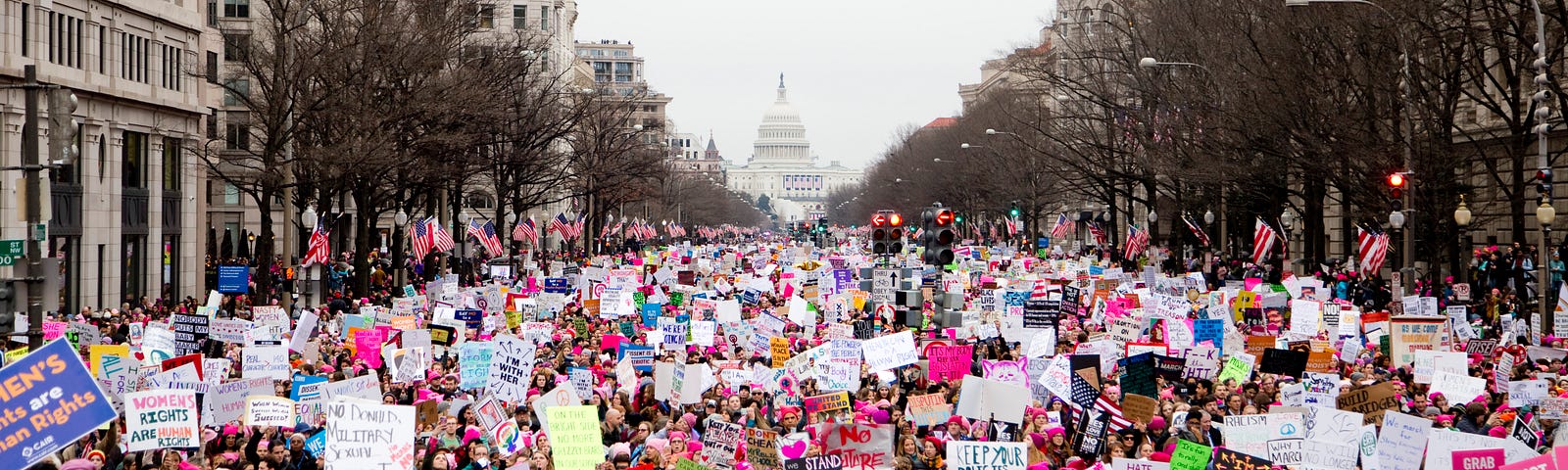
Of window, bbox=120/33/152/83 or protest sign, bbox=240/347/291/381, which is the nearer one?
protest sign, bbox=240/347/291/381

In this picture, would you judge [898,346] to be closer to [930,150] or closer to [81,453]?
[81,453]

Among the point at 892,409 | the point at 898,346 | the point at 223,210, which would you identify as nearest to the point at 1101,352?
the point at 898,346

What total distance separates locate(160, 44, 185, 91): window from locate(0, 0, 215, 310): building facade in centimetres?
4

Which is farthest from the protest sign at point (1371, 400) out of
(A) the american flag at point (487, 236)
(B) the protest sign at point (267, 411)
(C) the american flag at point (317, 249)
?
(A) the american flag at point (487, 236)

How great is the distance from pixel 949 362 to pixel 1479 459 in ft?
29.3

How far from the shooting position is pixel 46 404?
1038 centimetres

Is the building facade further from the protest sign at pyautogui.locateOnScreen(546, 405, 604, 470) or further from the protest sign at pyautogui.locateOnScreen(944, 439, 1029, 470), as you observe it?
the protest sign at pyautogui.locateOnScreen(944, 439, 1029, 470)

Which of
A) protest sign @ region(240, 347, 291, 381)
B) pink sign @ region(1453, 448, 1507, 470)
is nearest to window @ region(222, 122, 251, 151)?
protest sign @ region(240, 347, 291, 381)

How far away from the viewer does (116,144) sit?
40.2 metres

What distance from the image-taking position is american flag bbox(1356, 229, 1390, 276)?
108 ft

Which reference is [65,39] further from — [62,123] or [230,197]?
[230,197]

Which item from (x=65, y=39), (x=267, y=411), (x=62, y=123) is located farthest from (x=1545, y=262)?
(x=65, y=39)

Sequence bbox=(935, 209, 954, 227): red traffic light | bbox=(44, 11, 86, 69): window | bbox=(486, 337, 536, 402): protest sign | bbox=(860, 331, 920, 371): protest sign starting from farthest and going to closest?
bbox=(44, 11, 86, 69): window, bbox=(935, 209, 954, 227): red traffic light, bbox=(860, 331, 920, 371): protest sign, bbox=(486, 337, 536, 402): protest sign

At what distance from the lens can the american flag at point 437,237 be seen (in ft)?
143
